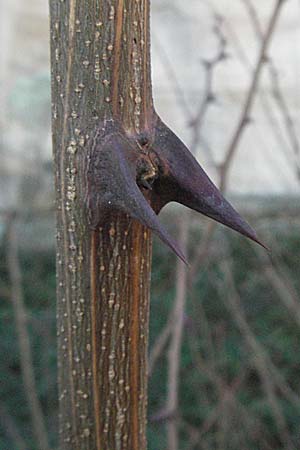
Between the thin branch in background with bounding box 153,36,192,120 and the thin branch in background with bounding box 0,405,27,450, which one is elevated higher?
the thin branch in background with bounding box 153,36,192,120

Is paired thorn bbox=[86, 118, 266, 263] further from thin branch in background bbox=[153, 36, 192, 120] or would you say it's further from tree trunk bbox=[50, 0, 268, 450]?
thin branch in background bbox=[153, 36, 192, 120]

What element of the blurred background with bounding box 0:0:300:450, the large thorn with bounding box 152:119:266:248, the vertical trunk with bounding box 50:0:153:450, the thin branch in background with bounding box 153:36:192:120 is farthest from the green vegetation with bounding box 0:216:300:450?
the large thorn with bounding box 152:119:266:248

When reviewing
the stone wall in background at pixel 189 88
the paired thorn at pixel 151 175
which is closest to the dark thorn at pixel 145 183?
the paired thorn at pixel 151 175

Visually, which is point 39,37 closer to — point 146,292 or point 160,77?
point 160,77

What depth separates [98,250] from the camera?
17.3 inches

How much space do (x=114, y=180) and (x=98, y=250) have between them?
0.21 feet

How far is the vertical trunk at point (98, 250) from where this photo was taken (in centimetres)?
41

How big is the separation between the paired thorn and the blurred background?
48cm

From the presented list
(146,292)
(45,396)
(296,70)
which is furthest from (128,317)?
(296,70)

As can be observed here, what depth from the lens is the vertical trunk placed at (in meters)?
0.41

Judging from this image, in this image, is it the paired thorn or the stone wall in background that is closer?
the paired thorn

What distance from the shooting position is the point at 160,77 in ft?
12.2

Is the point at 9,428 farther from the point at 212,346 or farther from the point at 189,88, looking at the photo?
the point at 189,88

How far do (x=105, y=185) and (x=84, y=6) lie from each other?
0.32 feet
